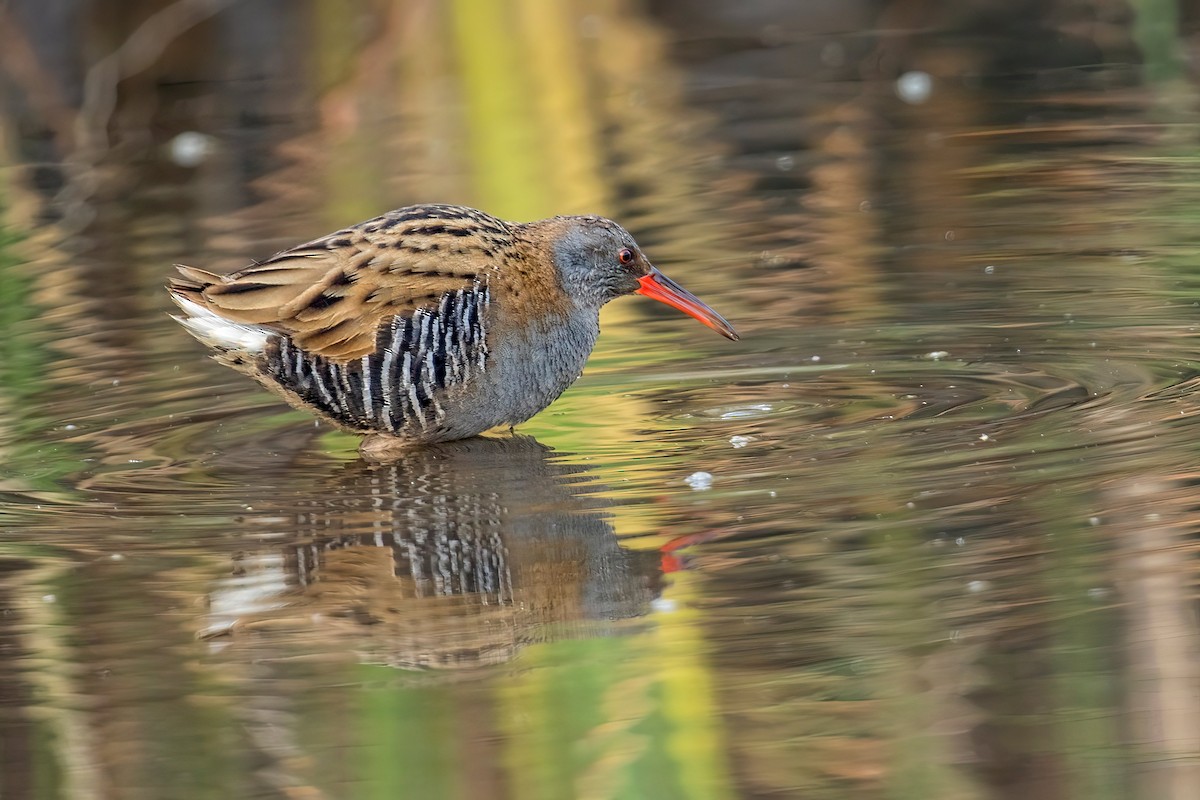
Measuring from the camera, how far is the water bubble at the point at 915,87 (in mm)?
12109

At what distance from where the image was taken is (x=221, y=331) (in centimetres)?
642

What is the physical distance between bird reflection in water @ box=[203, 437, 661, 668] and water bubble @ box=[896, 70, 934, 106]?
6.77 m

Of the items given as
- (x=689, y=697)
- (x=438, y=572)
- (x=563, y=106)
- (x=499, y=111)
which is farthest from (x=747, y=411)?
(x=563, y=106)

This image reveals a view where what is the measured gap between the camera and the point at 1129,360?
6.30 m

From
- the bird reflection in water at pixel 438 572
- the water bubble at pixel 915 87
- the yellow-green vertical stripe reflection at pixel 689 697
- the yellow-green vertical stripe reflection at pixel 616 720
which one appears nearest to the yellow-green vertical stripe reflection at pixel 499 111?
the water bubble at pixel 915 87

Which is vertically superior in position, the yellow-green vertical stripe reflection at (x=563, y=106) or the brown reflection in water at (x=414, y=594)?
the yellow-green vertical stripe reflection at (x=563, y=106)

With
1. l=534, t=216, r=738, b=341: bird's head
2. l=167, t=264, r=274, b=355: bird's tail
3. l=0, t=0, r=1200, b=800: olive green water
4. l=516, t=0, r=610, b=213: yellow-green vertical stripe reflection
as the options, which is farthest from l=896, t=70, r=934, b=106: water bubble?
l=167, t=264, r=274, b=355: bird's tail

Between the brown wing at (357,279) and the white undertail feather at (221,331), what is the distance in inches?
1.0

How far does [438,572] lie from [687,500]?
766 mm

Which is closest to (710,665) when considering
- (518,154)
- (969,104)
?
(518,154)

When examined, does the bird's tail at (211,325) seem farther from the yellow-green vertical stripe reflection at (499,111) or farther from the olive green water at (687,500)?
the yellow-green vertical stripe reflection at (499,111)

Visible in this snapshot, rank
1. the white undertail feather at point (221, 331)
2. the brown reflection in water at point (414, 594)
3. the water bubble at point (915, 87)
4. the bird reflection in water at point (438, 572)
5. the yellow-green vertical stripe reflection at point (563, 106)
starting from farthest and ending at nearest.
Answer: the water bubble at point (915, 87) < the yellow-green vertical stripe reflection at point (563, 106) < the white undertail feather at point (221, 331) < the bird reflection in water at point (438, 572) < the brown reflection in water at point (414, 594)

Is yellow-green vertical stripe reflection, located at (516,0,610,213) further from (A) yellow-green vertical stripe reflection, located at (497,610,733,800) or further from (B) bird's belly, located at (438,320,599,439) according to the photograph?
(A) yellow-green vertical stripe reflection, located at (497,610,733,800)

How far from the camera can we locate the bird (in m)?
6.29
